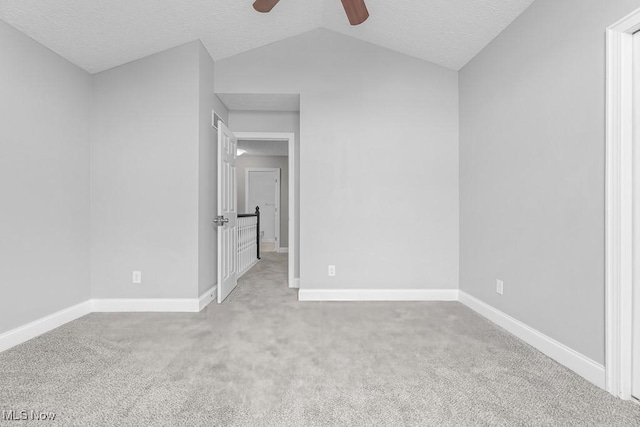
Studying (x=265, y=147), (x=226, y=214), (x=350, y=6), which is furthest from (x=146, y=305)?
(x=265, y=147)

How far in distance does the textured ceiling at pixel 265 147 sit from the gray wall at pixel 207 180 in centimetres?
271

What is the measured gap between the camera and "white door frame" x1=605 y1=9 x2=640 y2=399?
152 centimetres

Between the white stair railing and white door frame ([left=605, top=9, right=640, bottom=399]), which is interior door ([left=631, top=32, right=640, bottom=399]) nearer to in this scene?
white door frame ([left=605, top=9, right=640, bottom=399])

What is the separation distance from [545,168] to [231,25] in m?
2.81

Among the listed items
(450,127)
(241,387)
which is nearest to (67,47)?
(241,387)

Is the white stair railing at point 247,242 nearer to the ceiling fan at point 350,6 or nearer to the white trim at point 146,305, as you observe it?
the white trim at point 146,305

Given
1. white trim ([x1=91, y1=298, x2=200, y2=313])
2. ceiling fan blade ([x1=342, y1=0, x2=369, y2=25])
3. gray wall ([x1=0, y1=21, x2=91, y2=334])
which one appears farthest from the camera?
white trim ([x1=91, y1=298, x2=200, y2=313])

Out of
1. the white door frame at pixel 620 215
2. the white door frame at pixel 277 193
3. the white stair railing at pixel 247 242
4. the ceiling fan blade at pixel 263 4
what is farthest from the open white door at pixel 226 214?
the white door frame at pixel 277 193

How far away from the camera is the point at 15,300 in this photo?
2.07 meters

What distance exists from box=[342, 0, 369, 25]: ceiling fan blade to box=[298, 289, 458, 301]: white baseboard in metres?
2.44

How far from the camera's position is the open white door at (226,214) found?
305 centimetres

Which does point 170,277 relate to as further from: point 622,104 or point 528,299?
point 622,104

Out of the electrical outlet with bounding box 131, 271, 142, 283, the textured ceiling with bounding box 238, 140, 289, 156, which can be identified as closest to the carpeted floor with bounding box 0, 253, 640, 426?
the electrical outlet with bounding box 131, 271, 142, 283

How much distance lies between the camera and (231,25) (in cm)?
275
